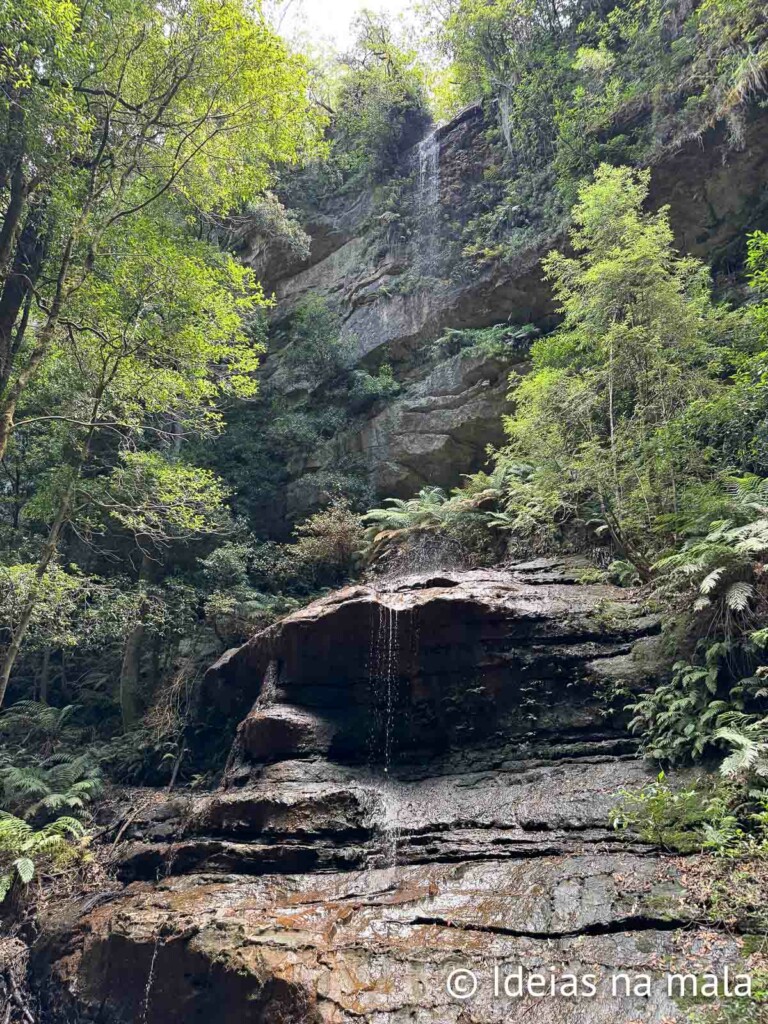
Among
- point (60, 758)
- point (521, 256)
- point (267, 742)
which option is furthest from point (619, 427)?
point (60, 758)

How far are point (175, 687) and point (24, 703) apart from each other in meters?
3.65

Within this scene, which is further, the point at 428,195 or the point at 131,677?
the point at 428,195

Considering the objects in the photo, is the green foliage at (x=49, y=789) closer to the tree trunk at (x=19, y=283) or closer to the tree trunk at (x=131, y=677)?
the tree trunk at (x=131, y=677)

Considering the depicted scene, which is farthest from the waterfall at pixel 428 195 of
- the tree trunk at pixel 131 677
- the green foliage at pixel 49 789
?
the green foliage at pixel 49 789

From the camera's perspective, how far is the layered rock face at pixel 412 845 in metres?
4.11

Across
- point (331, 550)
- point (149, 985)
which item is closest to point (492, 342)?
point (331, 550)

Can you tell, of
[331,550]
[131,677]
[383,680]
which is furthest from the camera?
[331,550]

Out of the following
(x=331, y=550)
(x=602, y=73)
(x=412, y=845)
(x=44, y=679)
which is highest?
(x=602, y=73)

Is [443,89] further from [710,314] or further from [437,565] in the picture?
[437,565]

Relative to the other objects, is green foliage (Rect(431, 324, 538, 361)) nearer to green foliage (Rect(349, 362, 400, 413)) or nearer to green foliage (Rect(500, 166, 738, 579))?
green foliage (Rect(349, 362, 400, 413))

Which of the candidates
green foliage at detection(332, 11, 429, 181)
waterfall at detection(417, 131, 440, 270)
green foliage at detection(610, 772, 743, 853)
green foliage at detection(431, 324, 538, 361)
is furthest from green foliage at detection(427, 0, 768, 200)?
green foliage at detection(610, 772, 743, 853)

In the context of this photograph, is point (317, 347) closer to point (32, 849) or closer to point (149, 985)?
point (32, 849)

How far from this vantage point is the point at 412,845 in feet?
19.6

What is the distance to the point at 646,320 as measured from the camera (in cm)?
838
